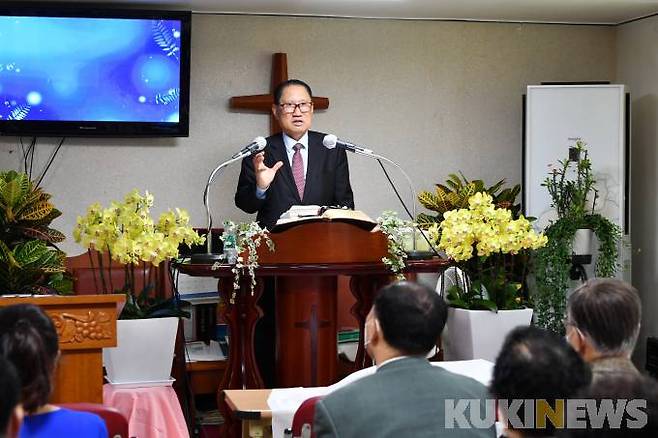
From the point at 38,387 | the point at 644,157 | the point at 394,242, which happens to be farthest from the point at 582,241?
the point at 38,387

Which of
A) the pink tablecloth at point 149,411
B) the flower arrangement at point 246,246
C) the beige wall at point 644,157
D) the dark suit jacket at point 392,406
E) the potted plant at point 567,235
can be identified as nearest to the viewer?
the dark suit jacket at point 392,406

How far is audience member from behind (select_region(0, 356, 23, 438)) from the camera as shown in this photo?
5.16ft

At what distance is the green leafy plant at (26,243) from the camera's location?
4035 millimetres

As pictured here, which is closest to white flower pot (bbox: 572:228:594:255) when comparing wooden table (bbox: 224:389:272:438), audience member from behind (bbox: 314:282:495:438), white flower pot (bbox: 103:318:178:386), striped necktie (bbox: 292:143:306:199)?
striped necktie (bbox: 292:143:306:199)

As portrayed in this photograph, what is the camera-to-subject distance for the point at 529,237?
174 inches

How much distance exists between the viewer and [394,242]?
13.9 feet

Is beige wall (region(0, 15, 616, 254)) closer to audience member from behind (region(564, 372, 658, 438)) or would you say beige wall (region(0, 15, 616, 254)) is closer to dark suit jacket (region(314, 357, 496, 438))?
dark suit jacket (region(314, 357, 496, 438))

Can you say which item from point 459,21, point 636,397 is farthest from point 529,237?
point 459,21

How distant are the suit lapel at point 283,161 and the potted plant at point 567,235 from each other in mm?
1861

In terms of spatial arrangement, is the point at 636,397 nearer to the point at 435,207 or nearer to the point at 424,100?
the point at 435,207

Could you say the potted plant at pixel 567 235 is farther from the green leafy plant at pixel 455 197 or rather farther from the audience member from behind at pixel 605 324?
the audience member from behind at pixel 605 324

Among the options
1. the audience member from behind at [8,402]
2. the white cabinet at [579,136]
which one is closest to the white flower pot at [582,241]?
the white cabinet at [579,136]

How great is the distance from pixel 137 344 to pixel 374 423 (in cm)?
210

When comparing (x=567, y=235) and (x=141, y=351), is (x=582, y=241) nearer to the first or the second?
(x=567, y=235)
